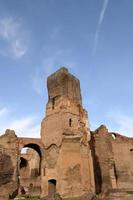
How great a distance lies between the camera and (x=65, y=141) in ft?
72.1

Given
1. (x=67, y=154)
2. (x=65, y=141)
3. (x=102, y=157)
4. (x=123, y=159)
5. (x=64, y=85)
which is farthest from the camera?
(x=123, y=159)

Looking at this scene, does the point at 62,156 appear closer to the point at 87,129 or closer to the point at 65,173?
the point at 65,173

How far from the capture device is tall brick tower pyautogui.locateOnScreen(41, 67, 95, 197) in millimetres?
20675

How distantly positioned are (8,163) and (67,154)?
5.97 metres

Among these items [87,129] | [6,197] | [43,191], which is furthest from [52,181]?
[87,129]

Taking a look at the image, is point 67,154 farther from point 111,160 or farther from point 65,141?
point 111,160

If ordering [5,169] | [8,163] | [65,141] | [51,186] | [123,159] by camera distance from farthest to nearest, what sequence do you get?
[123,159] → [8,163] → [5,169] → [65,141] → [51,186]

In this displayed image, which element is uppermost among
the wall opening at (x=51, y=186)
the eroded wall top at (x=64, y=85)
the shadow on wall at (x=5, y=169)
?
the eroded wall top at (x=64, y=85)

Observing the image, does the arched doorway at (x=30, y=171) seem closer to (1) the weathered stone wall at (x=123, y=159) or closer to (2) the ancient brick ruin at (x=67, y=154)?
(2) the ancient brick ruin at (x=67, y=154)

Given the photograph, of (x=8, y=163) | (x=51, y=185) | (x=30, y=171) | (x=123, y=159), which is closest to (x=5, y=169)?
(x=8, y=163)

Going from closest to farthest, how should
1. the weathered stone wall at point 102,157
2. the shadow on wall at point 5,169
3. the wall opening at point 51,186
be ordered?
1. the wall opening at point 51,186
2. the shadow on wall at point 5,169
3. the weathered stone wall at point 102,157

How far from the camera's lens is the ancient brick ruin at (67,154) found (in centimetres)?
2097

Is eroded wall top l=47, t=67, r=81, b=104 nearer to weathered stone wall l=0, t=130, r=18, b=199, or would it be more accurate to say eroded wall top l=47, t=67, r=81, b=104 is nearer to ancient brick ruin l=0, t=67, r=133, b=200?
ancient brick ruin l=0, t=67, r=133, b=200

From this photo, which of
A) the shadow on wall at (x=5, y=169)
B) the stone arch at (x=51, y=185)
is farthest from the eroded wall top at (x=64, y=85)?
the stone arch at (x=51, y=185)
